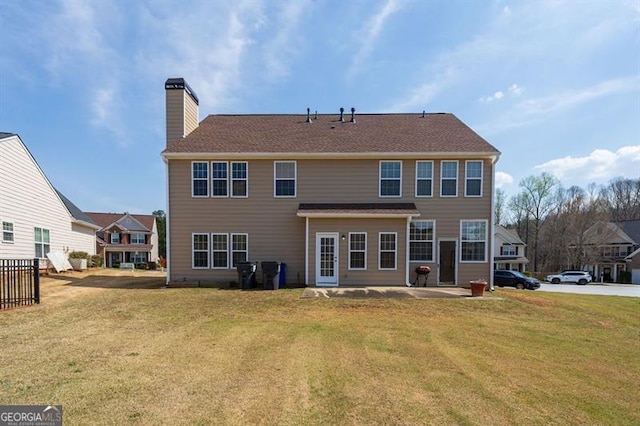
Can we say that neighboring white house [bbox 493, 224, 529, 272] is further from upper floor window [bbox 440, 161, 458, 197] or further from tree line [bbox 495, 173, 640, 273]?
upper floor window [bbox 440, 161, 458, 197]

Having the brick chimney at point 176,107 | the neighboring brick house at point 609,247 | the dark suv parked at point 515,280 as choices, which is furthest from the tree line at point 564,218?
the brick chimney at point 176,107

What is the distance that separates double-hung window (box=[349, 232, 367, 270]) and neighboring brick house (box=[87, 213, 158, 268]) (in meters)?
40.9

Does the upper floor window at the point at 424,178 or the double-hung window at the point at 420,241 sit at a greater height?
the upper floor window at the point at 424,178

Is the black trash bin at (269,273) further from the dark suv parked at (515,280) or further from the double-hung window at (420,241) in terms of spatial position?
the dark suv parked at (515,280)

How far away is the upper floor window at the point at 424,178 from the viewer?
1445 cm

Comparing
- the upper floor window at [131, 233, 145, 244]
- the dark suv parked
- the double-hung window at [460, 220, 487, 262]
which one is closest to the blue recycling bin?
the double-hung window at [460, 220, 487, 262]

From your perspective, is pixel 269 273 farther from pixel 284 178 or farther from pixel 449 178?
pixel 449 178

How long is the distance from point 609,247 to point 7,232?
6321 centimetres

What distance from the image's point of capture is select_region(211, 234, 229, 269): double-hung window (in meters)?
14.5

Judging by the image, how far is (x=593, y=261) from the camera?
146 ft

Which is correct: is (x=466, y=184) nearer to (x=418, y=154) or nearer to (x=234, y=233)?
(x=418, y=154)

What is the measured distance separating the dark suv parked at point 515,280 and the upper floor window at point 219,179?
21.6 metres

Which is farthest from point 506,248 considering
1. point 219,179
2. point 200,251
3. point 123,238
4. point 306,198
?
point 123,238

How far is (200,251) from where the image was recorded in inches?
571
